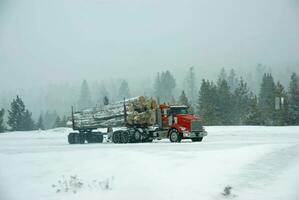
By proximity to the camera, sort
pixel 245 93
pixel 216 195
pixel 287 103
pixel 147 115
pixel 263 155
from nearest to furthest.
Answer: pixel 216 195, pixel 263 155, pixel 147 115, pixel 287 103, pixel 245 93

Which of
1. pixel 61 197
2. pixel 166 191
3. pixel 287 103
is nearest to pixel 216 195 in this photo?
pixel 166 191

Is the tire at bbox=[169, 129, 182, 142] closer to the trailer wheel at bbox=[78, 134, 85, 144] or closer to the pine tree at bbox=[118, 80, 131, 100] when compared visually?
the trailer wheel at bbox=[78, 134, 85, 144]

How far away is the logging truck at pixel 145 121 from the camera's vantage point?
31.9m

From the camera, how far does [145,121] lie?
113ft

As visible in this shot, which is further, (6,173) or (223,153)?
(223,153)

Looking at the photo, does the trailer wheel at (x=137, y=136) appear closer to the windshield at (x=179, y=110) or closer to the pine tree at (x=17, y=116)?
the windshield at (x=179, y=110)

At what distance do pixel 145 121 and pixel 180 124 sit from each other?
344cm

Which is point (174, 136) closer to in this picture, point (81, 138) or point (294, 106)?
point (81, 138)

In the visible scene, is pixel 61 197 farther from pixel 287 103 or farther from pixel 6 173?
pixel 287 103

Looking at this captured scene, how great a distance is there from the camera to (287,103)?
66312mm

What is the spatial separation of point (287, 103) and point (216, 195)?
181 feet

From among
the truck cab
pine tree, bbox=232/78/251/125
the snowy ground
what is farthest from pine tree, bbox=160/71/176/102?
the snowy ground

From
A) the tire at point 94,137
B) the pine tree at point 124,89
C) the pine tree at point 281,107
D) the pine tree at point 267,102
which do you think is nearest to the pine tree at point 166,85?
the pine tree at point 124,89

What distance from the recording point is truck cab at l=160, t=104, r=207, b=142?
3156 centimetres
